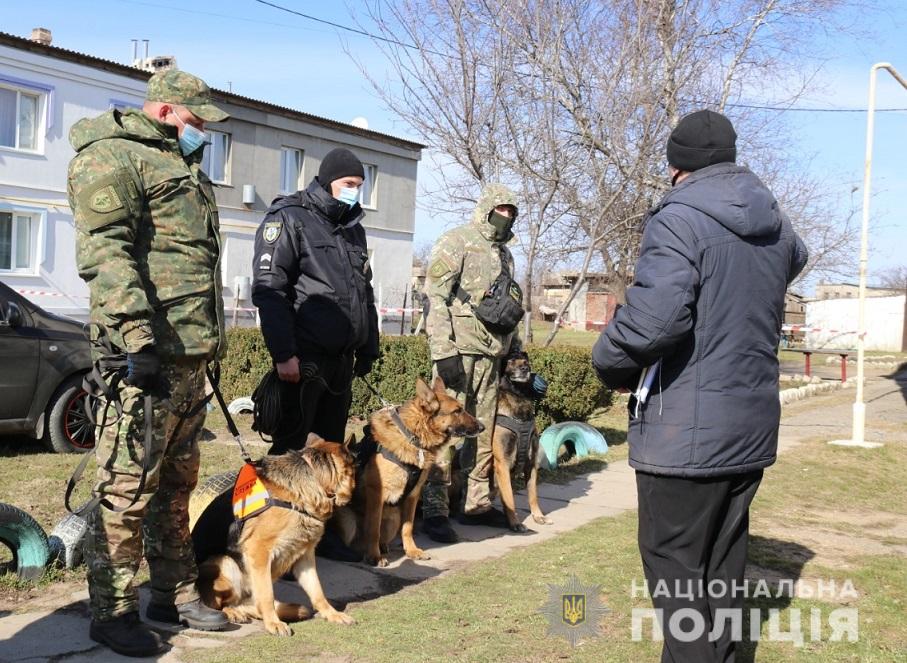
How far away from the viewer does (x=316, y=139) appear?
Result: 27.8 meters

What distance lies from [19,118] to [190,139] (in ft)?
64.7

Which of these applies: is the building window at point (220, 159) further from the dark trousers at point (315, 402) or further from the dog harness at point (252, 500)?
the dog harness at point (252, 500)

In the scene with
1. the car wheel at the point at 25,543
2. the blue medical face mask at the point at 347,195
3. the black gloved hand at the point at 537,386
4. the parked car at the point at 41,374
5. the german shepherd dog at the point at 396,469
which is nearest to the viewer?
the car wheel at the point at 25,543

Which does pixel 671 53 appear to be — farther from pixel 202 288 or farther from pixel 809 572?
pixel 202 288

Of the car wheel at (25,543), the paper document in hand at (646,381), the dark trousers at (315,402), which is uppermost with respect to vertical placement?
the paper document in hand at (646,381)

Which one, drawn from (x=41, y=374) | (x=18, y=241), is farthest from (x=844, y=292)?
(x=41, y=374)

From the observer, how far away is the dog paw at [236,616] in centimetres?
392

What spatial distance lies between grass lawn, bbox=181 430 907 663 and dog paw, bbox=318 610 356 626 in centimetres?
4

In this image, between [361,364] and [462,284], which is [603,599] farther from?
[462,284]

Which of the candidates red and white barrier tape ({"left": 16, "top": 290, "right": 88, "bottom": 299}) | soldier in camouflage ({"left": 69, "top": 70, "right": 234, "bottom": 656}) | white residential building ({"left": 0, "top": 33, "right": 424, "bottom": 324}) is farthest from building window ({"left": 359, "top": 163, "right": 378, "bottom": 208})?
soldier in camouflage ({"left": 69, "top": 70, "right": 234, "bottom": 656})

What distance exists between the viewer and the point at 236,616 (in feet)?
12.9

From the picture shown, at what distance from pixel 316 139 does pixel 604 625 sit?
25.5m

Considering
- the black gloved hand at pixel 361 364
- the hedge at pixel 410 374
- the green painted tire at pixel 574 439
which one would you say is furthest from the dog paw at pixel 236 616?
the hedge at pixel 410 374

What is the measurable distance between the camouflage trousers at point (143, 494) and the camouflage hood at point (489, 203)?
2679 mm
